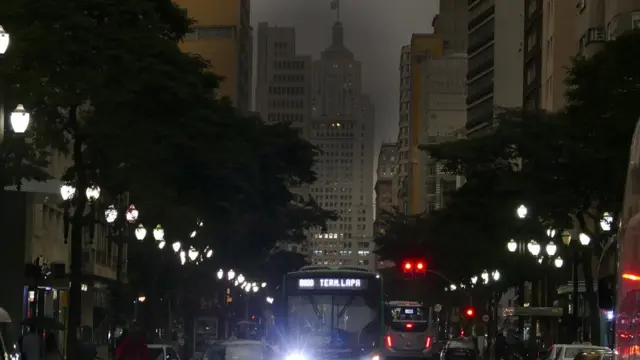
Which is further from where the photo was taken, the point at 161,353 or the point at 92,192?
the point at 161,353

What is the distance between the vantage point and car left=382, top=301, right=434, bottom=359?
79.8 meters

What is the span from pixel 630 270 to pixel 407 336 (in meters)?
63.9

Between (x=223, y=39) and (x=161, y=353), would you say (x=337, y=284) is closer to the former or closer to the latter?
(x=161, y=353)

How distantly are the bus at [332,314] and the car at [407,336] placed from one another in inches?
1497

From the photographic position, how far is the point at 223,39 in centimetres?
16812

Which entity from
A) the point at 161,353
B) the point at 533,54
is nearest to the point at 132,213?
the point at 161,353

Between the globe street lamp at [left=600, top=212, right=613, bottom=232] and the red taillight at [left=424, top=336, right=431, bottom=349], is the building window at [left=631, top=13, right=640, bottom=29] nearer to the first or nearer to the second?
the globe street lamp at [left=600, top=212, right=613, bottom=232]

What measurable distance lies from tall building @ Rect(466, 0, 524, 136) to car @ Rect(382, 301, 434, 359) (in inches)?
1699

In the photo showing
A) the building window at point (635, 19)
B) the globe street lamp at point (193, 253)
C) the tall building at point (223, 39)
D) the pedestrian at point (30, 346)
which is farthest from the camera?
the tall building at point (223, 39)

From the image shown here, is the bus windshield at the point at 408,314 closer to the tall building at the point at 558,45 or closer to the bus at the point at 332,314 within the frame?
the tall building at the point at 558,45

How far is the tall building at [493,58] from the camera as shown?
132 meters

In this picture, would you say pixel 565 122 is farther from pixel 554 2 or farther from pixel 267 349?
pixel 554 2

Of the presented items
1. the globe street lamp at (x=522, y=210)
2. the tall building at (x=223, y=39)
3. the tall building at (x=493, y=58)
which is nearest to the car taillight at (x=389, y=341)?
the globe street lamp at (x=522, y=210)

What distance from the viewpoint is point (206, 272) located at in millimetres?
66062
